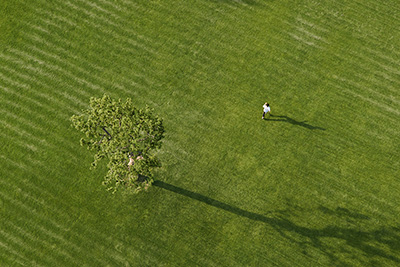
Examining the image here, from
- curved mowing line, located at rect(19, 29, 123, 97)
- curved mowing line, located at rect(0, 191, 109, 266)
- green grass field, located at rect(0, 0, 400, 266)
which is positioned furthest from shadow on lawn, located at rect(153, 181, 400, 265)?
curved mowing line, located at rect(19, 29, 123, 97)

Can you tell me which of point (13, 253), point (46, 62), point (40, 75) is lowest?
point (13, 253)

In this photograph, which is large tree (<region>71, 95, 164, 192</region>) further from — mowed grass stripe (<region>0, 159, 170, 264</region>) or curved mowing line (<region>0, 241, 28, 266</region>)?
curved mowing line (<region>0, 241, 28, 266</region>)

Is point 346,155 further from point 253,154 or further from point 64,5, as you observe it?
point 64,5

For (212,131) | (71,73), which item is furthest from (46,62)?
(212,131)

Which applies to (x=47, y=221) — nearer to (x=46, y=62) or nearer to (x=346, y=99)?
(x=46, y=62)

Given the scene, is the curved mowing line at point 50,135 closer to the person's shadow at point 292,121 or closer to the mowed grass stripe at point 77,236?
the mowed grass stripe at point 77,236

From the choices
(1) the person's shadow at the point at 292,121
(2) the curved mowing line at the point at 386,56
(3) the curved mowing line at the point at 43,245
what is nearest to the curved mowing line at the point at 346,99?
(1) the person's shadow at the point at 292,121
